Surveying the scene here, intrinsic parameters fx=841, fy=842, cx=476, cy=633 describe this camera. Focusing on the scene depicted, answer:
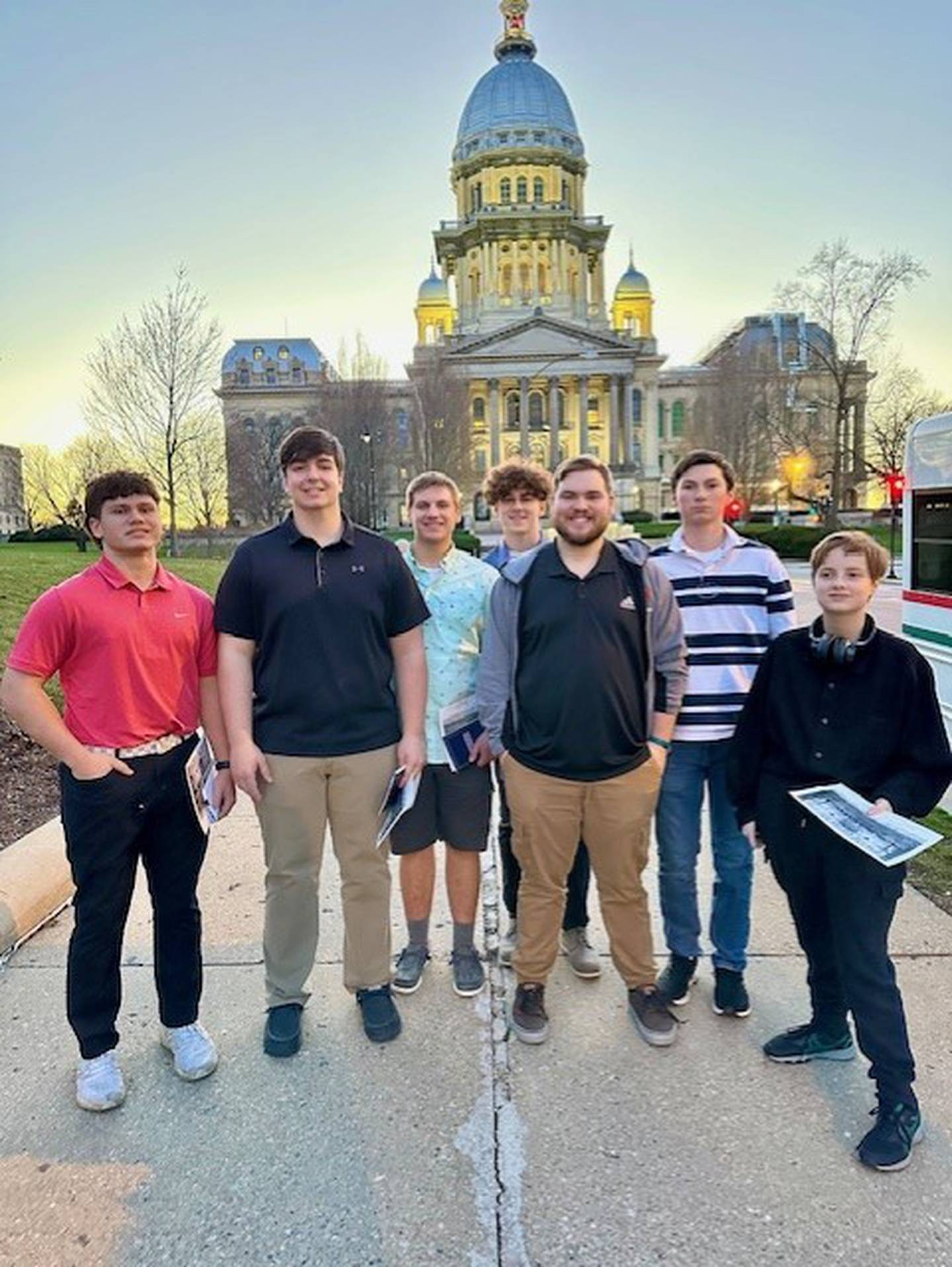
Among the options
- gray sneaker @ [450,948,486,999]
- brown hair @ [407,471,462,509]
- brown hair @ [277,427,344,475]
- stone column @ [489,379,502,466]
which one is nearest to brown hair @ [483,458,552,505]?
brown hair @ [407,471,462,509]

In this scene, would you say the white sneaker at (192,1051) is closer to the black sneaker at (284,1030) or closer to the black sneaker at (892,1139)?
the black sneaker at (284,1030)

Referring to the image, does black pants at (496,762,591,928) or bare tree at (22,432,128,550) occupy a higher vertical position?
bare tree at (22,432,128,550)

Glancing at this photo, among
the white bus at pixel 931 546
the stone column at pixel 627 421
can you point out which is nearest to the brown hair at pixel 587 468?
the white bus at pixel 931 546

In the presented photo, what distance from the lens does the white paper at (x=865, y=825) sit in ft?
8.29

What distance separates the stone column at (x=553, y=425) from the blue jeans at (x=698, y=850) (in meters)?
77.7

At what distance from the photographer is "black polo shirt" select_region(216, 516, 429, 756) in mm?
3115

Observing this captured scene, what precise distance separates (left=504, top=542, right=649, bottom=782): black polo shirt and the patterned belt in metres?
1.27

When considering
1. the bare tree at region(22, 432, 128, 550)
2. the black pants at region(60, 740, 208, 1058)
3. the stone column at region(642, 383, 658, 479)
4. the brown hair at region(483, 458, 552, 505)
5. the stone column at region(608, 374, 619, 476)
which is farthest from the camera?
the stone column at region(642, 383, 658, 479)

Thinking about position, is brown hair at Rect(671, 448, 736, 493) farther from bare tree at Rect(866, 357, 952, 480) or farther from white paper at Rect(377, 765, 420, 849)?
bare tree at Rect(866, 357, 952, 480)

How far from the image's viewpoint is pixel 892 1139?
101 inches

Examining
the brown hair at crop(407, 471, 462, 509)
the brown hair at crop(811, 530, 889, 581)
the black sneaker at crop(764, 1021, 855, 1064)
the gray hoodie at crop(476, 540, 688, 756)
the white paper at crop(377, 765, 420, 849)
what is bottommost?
the black sneaker at crop(764, 1021, 855, 1064)

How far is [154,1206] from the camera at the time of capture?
2453 mm

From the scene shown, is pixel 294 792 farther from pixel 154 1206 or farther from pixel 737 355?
pixel 737 355

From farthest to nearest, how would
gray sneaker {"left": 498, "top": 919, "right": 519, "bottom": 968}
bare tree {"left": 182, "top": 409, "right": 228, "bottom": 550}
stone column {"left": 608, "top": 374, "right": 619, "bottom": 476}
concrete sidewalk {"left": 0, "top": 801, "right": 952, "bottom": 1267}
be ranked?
stone column {"left": 608, "top": 374, "right": 619, "bottom": 476} → bare tree {"left": 182, "top": 409, "right": 228, "bottom": 550} → gray sneaker {"left": 498, "top": 919, "right": 519, "bottom": 968} → concrete sidewalk {"left": 0, "top": 801, "right": 952, "bottom": 1267}
